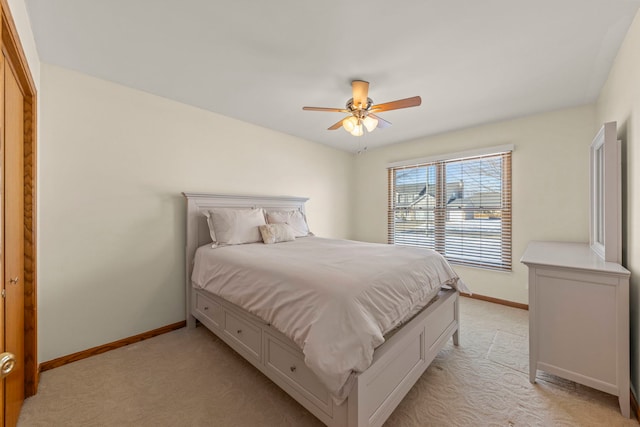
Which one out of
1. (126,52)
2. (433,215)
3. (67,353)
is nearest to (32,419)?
(67,353)

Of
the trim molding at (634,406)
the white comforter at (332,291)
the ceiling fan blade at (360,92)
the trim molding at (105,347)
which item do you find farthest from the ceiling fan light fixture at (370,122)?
the trim molding at (105,347)

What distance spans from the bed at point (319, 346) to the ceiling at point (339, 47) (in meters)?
1.29

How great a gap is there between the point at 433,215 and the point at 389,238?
2.80 feet

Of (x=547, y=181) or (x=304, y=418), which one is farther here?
(x=547, y=181)

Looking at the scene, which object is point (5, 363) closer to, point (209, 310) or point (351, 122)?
point (209, 310)

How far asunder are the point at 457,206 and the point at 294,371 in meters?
3.32

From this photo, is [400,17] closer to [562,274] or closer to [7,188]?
[562,274]

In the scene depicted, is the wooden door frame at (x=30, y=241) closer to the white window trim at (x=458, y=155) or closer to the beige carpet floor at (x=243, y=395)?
the beige carpet floor at (x=243, y=395)

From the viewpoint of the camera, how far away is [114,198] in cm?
244

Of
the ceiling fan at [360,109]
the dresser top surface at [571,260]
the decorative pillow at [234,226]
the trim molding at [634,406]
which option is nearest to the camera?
the trim molding at [634,406]

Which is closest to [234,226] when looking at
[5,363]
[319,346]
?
[319,346]

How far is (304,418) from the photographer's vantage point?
1614 mm

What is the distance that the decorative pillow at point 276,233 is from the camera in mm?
2926

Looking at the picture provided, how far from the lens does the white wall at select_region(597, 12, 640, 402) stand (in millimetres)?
1648
